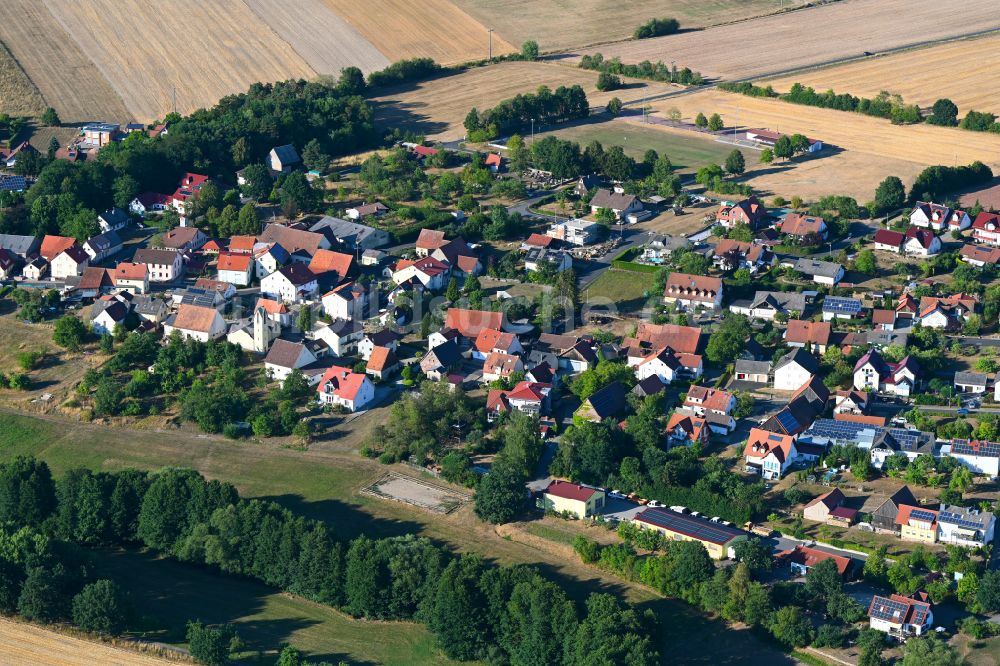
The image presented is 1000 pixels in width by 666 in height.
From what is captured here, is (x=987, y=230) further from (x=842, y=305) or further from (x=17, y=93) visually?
(x=17, y=93)

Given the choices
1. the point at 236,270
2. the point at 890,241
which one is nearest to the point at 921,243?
the point at 890,241

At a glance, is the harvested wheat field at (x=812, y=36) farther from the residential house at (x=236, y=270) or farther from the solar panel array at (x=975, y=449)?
the solar panel array at (x=975, y=449)

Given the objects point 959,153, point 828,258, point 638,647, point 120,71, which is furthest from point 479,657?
point 120,71

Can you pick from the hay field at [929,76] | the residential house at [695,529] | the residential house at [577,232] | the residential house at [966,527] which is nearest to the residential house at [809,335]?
the residential house at [966,527]

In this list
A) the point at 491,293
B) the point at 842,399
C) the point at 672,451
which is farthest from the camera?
the point at 491,293

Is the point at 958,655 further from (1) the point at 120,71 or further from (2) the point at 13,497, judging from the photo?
(1) the point at 120,71

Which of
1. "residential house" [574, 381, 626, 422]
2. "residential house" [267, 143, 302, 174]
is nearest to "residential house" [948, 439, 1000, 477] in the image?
"residential house" [574, 381, 626, 422]

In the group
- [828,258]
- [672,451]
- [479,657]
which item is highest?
[828,258]
